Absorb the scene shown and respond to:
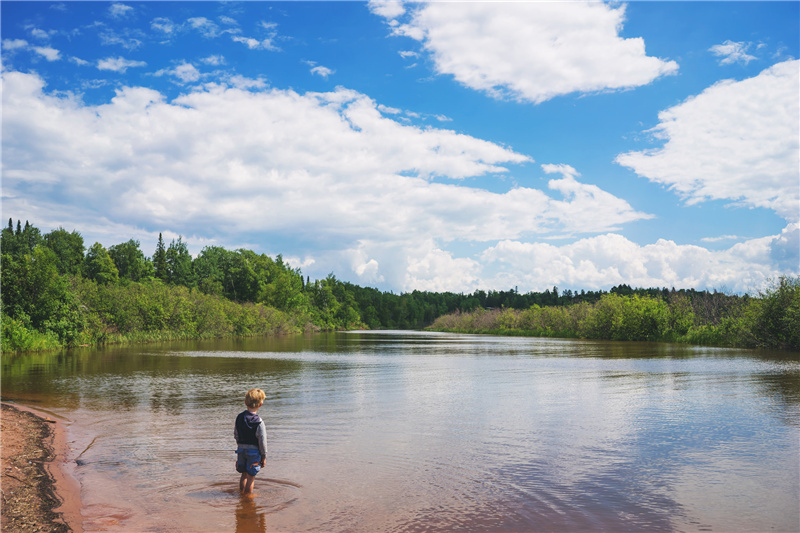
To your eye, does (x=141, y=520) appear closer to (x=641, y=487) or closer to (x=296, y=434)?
(x=296, y=434)

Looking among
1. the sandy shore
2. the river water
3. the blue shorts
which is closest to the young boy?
the blue shorts

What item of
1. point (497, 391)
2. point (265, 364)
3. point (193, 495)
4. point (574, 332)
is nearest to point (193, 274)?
point (574, 332)

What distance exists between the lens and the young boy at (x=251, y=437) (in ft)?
27.3

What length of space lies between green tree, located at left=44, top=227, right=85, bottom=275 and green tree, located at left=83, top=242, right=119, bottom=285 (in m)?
1.63

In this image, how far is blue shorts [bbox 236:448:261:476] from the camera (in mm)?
8570

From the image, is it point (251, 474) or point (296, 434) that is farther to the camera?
point (296, 434)

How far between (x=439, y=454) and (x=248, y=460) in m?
4.63

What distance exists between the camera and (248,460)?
8.62 metres

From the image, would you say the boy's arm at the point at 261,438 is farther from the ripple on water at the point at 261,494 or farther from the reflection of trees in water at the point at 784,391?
the reflection of trees in water at the point at 784,391

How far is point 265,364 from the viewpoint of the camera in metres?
33.8

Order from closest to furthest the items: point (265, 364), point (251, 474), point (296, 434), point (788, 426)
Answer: point (251, 474) < point (296, 434) < point (788, 426) < point (265, 364)

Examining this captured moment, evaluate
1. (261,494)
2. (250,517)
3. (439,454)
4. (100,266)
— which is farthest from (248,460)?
(100,266)

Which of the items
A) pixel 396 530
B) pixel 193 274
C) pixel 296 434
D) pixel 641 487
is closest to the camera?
pixel 396 530

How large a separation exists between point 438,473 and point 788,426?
35.3 ft
